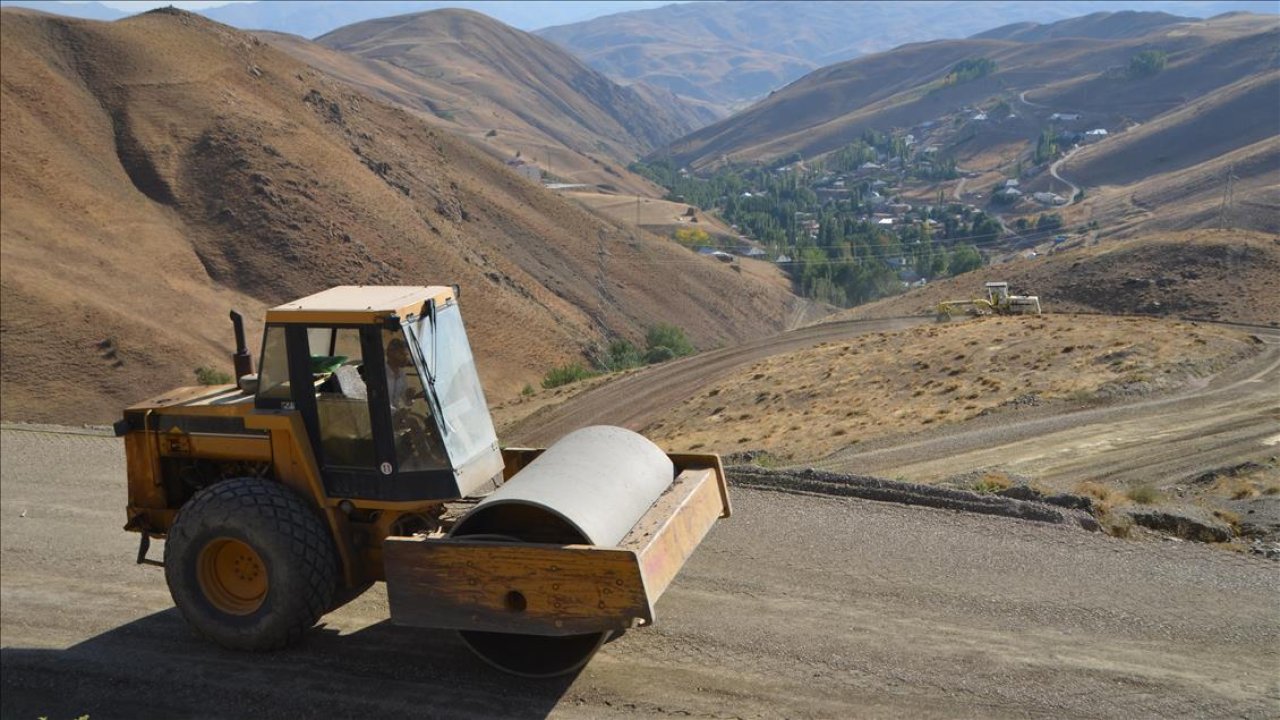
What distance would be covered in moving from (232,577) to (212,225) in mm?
46841

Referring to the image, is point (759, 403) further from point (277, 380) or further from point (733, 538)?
point (277, 380)

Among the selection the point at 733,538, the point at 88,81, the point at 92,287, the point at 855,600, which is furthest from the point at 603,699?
the point at 88,81

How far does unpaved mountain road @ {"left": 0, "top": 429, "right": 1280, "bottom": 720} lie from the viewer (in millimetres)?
7602

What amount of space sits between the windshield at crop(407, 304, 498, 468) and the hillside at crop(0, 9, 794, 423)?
32.4 meters

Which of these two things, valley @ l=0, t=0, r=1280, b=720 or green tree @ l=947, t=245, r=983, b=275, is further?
green tree @ l=947, t=245, r=983, b=275

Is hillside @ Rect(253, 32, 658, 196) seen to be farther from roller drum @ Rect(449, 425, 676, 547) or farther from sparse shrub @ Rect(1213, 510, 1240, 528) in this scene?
roller drum @ Rect(449, 425, 676, 547)

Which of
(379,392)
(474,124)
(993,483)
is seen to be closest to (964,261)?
(993,483)

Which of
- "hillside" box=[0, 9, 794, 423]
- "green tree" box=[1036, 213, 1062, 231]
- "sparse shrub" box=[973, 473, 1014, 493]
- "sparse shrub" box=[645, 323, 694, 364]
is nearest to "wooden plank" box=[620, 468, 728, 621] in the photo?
"sparse shrub" box=[973, 473, 1014, 493]

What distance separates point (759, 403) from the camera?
1080 inches

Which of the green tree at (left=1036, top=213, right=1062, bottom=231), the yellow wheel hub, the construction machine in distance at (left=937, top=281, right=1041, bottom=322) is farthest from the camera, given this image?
the green tree at (left=1036, top=213, right=1062, bottom=231)

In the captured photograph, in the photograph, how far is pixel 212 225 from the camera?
5128 cm

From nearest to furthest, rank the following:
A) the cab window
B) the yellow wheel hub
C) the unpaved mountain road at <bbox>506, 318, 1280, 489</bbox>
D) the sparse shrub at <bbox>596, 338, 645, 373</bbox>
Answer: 1. the cab window
2. the yellow wheel hub
3. the unpaved mountain road at <bbox>506, 318, 1280, 489</bbox>
4. the sparse shrub at <bbox>596, 338, 645, 373</bbox>

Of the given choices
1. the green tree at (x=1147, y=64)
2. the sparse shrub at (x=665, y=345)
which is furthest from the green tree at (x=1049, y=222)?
the green tree at (x=1147, y=64)

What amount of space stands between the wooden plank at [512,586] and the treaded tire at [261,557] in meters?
0.85
